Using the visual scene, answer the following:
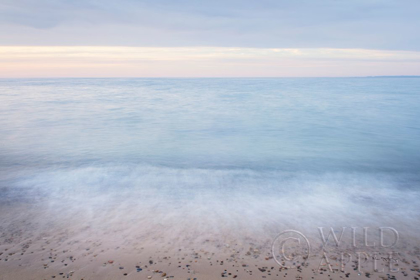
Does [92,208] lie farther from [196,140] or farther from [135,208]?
[196,140]

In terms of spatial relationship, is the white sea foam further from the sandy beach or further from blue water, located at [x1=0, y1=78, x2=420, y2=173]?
blue water, located at [x1=0, y1=78, x2=420, y2=173]

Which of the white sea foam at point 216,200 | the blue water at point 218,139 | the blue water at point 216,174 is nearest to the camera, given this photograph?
the white sea foam at point 216,200

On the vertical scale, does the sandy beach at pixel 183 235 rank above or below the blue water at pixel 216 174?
above

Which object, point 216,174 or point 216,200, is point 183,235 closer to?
point 216,200

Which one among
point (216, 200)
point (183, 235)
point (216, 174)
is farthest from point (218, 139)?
point (183, 235)

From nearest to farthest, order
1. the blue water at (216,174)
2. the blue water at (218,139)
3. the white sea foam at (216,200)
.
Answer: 1. the white sea foam at (216,200)
2. the blue water at (216,174)
3. the blue water at (218,139)

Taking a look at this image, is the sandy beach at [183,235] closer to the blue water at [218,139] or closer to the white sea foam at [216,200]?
the white sea foam at [216,200]

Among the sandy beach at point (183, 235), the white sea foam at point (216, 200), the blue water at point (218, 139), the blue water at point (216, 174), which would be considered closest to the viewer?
the sandy beach at point (183, 235)

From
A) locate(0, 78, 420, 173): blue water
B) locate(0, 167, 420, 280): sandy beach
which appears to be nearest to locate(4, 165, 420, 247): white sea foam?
locate(0, 167, 420, 280): sandy beach

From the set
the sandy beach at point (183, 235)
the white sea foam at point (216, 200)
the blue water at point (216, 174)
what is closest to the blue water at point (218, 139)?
the blue water at point (216, 174)

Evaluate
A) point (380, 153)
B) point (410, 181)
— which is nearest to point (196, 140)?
point (380, 153)

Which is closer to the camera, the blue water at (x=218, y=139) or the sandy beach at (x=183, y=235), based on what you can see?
the sandy beach at (x=183, y=235)

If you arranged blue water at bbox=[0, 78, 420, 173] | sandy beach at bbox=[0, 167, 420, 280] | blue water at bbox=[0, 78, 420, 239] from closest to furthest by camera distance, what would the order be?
sandy beach at bbox=[0, 167, 420, 280], blue water at bbox=[0, 78, 420, 239], blue water at bbox=[0, 78, 420, 173]

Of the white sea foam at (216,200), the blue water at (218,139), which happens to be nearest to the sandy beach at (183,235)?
the white sea foam at (216,200)
